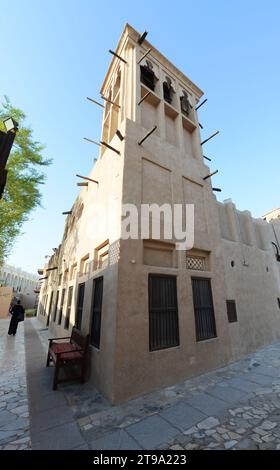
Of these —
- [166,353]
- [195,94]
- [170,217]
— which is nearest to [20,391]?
[166,353]

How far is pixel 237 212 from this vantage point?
10.1 metres

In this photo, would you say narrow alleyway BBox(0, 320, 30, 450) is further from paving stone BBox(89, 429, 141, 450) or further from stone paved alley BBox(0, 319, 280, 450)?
paving stone BBox(89, 429, 141, 450)

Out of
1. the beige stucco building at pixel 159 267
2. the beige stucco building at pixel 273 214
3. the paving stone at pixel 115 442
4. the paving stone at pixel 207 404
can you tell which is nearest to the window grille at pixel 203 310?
the beige stucco building at pixel 159 267

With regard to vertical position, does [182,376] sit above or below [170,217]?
below

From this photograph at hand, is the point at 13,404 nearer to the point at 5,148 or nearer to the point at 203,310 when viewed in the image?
the point at 5,148

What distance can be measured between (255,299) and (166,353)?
5701 millimetres

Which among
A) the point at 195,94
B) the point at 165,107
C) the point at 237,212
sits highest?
the point at 195,94

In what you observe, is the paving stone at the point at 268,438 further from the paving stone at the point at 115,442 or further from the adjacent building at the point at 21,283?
the adjacent building at the point at 21,283

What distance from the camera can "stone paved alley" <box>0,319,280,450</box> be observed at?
110 inches

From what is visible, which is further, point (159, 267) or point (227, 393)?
point (159, 267)

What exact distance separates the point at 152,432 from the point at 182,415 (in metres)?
0.74

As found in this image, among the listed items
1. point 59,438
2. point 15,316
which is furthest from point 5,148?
point 15,316

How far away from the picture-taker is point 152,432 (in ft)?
9.84
